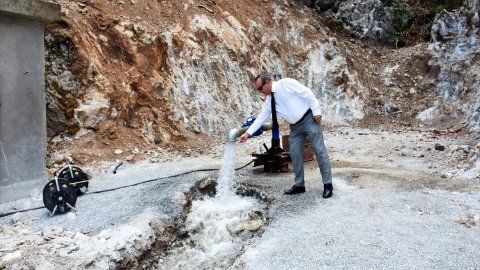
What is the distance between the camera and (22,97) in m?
6.11

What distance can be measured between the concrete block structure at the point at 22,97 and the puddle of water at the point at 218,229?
2655mm

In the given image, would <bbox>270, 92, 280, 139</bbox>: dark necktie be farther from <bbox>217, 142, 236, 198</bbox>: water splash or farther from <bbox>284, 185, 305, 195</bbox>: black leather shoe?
<bbox>284, 185, 305, 195</bbox>: black leather shoe

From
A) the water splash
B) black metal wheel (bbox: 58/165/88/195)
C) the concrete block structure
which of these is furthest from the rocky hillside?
the water splash

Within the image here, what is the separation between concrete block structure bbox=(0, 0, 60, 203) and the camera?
589 centimetres

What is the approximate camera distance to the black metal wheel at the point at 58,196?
5.18 m

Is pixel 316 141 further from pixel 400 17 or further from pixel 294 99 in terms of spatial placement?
A: pixel 400 17

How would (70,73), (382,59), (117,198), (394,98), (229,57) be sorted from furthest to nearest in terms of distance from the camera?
(382,59), (394,98), (229,57), (70,73), (117,198)

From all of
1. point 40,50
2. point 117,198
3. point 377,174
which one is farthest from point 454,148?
point 40,50

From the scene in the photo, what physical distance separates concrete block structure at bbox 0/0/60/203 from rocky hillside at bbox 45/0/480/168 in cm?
152

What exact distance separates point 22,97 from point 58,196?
1873mm

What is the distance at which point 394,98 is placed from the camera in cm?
1520

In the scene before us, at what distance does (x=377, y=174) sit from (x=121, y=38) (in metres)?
7.33

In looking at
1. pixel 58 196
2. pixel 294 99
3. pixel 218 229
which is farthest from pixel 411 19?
pixel 58 196

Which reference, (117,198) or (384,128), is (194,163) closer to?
(117,198)
